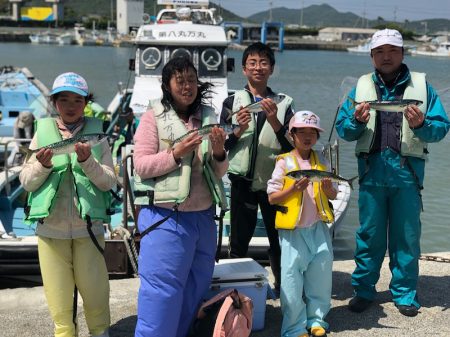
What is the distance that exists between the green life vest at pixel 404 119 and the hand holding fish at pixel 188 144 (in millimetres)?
1575

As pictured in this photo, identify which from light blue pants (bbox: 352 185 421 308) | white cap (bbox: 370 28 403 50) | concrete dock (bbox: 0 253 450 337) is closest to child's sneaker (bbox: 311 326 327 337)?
concrete dock (bbox: 0 253 450 337)

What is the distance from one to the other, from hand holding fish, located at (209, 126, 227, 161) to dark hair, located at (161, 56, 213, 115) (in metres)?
0.35

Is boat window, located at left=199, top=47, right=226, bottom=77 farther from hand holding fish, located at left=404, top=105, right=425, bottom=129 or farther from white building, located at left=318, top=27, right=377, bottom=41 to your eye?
white building, located at left=318, top=27, right=377, bottom=41

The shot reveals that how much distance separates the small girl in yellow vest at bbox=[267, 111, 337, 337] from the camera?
394cm

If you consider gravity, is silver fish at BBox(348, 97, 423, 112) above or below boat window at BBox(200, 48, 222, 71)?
below

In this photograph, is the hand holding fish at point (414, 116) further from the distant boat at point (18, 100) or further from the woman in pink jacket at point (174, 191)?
the distant boat at point (18, 100)

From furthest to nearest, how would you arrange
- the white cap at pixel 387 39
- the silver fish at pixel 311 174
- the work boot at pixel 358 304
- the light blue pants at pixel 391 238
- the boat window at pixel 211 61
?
the boat window at pixel 211 61 < the work boot at pixel 358 304 < the light blue pants at pixel 391 238 < the white cap at pixel 387 39 < the silver fish at pixel 311 174

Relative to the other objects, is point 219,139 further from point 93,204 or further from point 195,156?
point 93,204

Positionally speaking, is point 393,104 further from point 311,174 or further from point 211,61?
point 211,61

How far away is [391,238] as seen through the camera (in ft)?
14.8

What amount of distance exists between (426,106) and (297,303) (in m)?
1.85

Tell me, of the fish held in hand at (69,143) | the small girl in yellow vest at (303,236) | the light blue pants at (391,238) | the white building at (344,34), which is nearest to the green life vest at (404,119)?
the light blue pants at (391,238)

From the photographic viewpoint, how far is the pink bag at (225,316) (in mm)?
3597

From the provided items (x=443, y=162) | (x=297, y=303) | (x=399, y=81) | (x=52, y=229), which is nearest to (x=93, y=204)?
(x=52, y=229)
